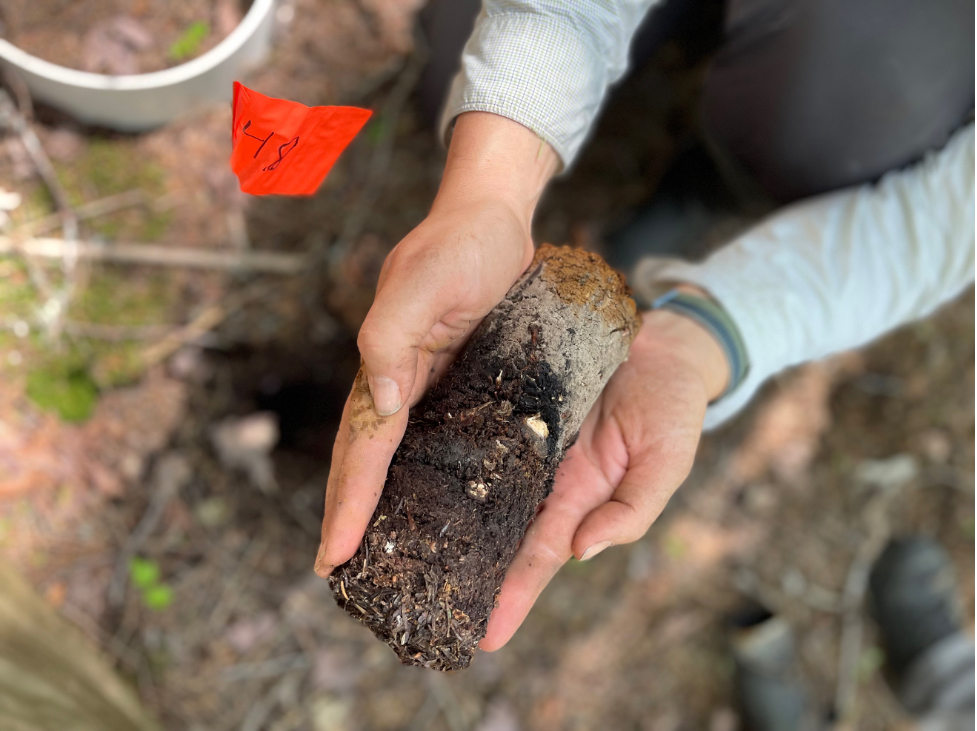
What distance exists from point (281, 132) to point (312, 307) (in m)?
1.15

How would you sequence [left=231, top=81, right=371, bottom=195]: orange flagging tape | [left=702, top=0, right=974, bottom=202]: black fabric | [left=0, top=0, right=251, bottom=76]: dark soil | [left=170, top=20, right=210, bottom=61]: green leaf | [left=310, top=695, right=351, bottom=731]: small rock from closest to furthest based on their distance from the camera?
[left=231, top=81, right=371, bottom=195]: orange flagging tape
[left=702, top=0, right=974, bottom=202]: black fabric
[left=0, top=0, right=251, bottom=76]: dark soil
[left=170, top=20, right=210, bottom=61]: green leaf
[left=310, top=695, right=351, bottom=731]: small rock

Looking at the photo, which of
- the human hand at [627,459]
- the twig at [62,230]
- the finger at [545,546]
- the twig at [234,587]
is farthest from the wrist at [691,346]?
the twig at [62,230]

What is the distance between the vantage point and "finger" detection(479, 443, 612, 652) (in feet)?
4.91

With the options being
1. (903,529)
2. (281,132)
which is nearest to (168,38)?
(281,132)

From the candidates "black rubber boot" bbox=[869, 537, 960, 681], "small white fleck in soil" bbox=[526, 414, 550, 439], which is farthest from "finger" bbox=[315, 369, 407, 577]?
"black rubber boot" bbox=[869, 537, 960, 681]

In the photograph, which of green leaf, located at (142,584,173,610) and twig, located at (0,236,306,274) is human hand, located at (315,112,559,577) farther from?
green leaf, located at (142,584,173,610)

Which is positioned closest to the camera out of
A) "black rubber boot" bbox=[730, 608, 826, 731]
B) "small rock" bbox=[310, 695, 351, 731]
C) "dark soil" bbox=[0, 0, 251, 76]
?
"dark soil" bbox=[0, 0, 251, 76]

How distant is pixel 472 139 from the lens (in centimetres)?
149

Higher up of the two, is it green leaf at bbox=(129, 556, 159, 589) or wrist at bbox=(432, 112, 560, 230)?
wrist at bbox=(432, 112, 560, 230)

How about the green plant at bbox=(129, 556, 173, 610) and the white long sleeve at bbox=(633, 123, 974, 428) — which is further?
the green plant at bbox=(129, 556, 173, 610)

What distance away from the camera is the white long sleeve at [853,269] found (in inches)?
66.7

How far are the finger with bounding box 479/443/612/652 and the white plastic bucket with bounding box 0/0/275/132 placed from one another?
170cm

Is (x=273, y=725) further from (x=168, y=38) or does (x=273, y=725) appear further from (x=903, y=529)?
(x=903, y=529)

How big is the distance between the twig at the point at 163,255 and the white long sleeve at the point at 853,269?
1.46 metres
